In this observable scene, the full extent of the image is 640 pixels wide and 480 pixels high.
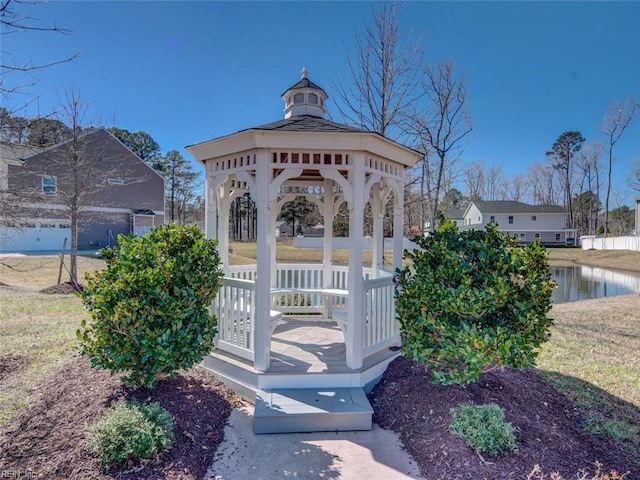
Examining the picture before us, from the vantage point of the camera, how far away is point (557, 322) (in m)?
7.44

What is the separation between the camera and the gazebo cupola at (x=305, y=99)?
5.32 m

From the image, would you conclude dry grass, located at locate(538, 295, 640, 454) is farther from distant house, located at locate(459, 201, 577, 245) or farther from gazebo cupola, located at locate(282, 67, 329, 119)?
distant house, located at locate(459, 201, 577, 245)

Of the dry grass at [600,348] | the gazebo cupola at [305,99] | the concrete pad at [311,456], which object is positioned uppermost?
the gazebo cupola at [305,99]

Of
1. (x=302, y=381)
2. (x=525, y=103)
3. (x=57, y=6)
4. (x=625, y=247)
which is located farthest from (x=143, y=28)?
(x=625, y=247)

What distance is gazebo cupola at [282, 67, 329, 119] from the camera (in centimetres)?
532

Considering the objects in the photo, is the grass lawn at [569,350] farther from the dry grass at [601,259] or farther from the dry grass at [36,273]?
the dry grass at [601,259]

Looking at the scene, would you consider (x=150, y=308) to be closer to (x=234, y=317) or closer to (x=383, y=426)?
(x=234, y=317)

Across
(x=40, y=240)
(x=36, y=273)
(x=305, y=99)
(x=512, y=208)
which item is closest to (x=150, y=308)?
(x=305, y=99)

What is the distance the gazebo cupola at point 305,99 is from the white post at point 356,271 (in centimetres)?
180

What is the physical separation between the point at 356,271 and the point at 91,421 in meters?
2.84

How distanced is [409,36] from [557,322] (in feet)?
23.5

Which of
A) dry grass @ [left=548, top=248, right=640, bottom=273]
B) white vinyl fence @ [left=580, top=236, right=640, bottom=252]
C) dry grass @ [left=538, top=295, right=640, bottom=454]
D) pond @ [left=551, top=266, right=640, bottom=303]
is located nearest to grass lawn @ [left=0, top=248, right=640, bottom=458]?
dry grass @ [left=538, top=295, right=640, bottom=454]

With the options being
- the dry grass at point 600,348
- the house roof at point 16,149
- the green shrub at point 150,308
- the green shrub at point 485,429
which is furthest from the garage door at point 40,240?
the dry grass at point 600,348

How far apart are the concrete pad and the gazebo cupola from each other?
4278mm
